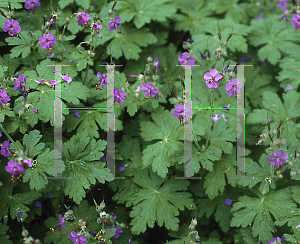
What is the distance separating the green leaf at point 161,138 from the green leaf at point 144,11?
4.83 feet

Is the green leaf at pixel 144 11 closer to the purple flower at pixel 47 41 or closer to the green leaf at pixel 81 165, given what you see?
the purple flower at pixel 47 41

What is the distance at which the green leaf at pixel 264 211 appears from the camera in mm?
2943

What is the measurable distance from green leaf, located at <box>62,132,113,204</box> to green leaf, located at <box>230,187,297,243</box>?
Result: 144cm

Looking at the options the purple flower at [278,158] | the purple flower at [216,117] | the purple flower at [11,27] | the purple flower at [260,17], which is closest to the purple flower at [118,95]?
the purple flower at [11,27]

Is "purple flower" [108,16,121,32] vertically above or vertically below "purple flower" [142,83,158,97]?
above

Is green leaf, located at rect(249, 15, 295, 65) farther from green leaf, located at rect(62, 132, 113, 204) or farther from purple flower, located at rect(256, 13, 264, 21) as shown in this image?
green leaf, located at rect(62, 132, 113, 204)

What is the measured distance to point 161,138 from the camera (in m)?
3.18

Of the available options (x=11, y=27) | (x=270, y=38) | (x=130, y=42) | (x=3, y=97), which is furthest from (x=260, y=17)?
(x=3, y=97)

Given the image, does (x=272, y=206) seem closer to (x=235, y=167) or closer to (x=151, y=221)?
(x=235, y=167)

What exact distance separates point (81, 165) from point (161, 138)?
2.93 ft

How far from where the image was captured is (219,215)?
338 centimetres

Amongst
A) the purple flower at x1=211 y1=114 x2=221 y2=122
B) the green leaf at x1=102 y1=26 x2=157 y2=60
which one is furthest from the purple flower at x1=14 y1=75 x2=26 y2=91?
the purple flower at x1=211 y1=114 x2=221 y2=122

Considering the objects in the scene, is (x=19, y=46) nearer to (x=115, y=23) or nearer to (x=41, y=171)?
(x=115, y=23)

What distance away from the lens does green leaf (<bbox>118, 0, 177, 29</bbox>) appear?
404 cm
